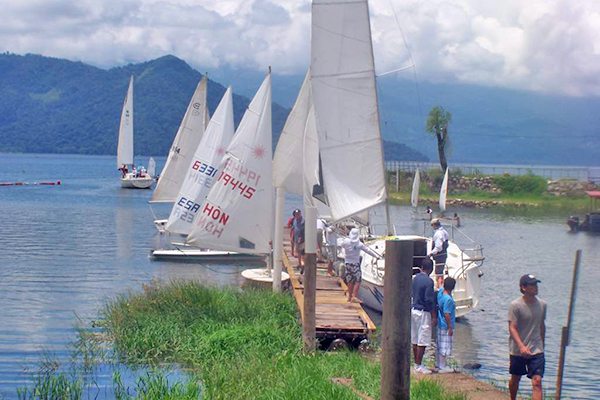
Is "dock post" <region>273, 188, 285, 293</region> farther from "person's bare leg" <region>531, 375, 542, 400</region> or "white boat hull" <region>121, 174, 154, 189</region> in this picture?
"white boat hull" <region>121, 174, 154, 189</region>

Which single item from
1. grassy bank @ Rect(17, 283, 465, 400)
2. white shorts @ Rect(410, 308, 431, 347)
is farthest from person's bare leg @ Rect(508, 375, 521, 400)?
white shorts @ Rect(410, 308, 431, 347)

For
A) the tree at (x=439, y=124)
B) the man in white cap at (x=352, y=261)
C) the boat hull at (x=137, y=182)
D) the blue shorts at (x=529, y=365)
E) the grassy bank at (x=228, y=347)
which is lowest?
the grassy bank at (x=228, y=347)

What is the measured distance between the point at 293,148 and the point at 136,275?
6.70 metres

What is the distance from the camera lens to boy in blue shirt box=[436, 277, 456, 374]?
39.3ft

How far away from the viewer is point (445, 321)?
12.2m

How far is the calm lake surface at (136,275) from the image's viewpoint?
1588 centimetres

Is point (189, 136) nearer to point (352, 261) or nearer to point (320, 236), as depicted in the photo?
point (320, 236)

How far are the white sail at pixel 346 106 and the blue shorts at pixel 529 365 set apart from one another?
8.74 metres

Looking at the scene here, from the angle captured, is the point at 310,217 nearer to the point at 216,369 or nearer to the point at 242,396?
the point at 216,369

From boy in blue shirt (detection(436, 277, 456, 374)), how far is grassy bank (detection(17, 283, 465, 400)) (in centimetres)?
105

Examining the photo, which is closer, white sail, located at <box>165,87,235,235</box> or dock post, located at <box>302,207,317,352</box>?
dock post, located at <box>302,207,317,352</box>

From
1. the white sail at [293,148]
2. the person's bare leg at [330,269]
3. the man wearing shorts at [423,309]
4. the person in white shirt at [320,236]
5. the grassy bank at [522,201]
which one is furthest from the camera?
the grassy bank at [522,201]

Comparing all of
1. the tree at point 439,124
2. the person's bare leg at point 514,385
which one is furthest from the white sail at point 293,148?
the tree at point 439,124

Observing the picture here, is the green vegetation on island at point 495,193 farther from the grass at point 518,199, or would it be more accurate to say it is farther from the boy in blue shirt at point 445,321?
the boy in blue shirt at point 445,321
